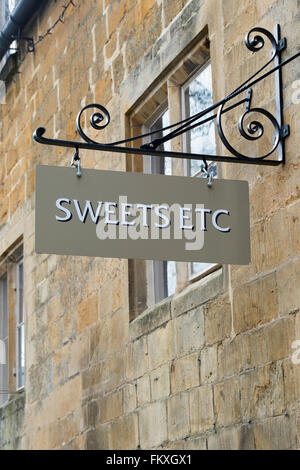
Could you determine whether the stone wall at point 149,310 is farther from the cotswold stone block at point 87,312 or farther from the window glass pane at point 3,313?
the window glass pane at point 3,313

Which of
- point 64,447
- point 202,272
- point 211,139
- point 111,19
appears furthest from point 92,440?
point 111,19

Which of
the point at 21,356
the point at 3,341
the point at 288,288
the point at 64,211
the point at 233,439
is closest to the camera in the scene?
the point at 64,211

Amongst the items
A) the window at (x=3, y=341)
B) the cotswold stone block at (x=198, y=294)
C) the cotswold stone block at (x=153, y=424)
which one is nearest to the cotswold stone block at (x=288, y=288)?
the cotswold stone block at (x=198, y=294)

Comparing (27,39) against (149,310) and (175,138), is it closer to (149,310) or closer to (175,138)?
(175,138)

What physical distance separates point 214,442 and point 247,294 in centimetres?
93

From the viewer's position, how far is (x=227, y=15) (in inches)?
265

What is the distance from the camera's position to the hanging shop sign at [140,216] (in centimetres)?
533

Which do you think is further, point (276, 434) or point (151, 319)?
point (151, 319)

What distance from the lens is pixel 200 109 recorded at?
7.47 metres

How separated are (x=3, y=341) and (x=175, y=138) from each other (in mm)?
4823

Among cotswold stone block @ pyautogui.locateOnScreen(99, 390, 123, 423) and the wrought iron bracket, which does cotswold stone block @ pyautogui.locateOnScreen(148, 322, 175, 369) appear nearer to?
cotswold stone block @ pyautogui.locateOnScreen(99, 390, 123, 423)

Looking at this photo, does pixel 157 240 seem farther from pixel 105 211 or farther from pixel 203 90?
pixel 203 90

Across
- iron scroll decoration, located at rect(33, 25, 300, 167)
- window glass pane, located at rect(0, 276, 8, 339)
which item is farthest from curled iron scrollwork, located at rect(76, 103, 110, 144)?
window glass pane, located at rect(0, 276, 8, 339)

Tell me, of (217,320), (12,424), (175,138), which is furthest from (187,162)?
(12,424)
